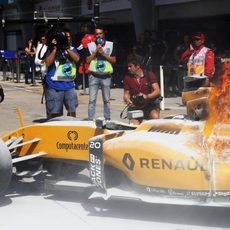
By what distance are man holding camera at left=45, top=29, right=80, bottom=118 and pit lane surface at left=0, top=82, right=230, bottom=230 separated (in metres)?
1.64

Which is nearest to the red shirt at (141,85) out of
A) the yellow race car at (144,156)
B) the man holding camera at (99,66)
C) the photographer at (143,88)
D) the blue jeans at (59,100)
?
the photographer at (143,88)

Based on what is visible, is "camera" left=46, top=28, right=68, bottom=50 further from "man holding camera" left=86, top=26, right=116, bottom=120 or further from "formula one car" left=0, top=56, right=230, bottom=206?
"formula one car" left=0, top=56, right=230, bottom=206

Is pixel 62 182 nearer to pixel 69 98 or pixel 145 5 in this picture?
pixel 69 98

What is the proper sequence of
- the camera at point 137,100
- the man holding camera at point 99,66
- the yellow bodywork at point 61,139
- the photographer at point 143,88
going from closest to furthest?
the yellow bodywork at point 61,139
the camera at point 137,100
the photographer at point 143,88
the man holding camera at point 99,66

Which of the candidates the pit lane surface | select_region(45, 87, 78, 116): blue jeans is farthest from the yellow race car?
select_region(45, 87, 78, 116): blue jeans

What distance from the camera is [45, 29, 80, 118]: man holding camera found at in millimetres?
7473

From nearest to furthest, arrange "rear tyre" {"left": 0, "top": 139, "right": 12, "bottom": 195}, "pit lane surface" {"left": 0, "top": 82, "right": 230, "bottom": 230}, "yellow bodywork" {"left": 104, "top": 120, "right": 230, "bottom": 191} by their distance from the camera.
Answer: "yellow bodywork" {"left": 104, "top": 120, "right": 230, "bottom": 191}
"pit lane surface" {"left": 0, "top": 82, "right": 230, "bottom": 230}
"rear tyre" {"left": 0, "top": 139, "right": 12, "bottom": 195}

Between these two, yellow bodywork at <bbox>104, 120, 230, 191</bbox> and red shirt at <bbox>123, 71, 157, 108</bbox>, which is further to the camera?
red shirt at <bbox>123, 71, 157, 108</bbox>

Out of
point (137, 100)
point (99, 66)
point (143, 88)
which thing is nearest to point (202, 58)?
point (99, 66)

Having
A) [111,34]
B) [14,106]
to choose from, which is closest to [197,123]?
[14,106]

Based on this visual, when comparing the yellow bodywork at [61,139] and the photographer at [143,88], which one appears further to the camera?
the photographer at [143,88]

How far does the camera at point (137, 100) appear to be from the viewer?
703 cm

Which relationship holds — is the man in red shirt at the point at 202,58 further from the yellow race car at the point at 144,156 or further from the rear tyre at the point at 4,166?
the rear tyre at the point at 4,166

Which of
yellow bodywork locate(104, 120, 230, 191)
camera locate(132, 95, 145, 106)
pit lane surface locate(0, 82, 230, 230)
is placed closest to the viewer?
yellow bodywork locate(104, 120, 230, 191)
